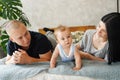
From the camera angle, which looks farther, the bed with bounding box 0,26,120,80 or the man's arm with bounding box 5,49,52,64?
the man's arm with bounding box 5,49,52,64

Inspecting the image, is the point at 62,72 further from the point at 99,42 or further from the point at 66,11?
the point at 66,11

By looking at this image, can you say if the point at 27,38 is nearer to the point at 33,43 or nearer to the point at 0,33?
the point at 33,43

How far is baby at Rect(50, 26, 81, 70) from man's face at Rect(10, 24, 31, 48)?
0.22m

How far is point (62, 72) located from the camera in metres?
1.38

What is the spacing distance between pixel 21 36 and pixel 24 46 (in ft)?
0.40

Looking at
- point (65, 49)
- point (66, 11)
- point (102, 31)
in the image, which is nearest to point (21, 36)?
point (65, 49)

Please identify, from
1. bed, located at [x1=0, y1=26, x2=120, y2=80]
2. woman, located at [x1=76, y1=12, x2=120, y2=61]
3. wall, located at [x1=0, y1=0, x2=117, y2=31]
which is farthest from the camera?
wall, located at [x1=0, y1=0, x2=117, y2=31]

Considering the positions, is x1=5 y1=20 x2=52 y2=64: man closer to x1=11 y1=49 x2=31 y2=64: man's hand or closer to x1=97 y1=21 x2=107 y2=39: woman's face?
x1=11 y1=49 x2=31 y2=64: man's hand

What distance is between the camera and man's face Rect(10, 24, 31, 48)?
4.83ft

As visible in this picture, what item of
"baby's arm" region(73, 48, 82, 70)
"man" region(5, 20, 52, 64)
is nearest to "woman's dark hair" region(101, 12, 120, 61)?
Answer: "baby's arm" region(73, 48, 82, 70)

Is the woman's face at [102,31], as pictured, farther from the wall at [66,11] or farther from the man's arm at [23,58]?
the wall at [66,11]

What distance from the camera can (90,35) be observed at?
65.4 inches

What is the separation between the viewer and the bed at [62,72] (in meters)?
1.31

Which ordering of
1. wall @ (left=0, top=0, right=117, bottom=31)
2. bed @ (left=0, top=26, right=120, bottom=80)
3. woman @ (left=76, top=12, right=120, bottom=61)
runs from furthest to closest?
wall @ (left=0, top=0, right=117, bottom=31) → woman @ (left=76, top=12, right=120, bottom=61) → bed @ (left=0, top=26, right=120, bottom=80)
